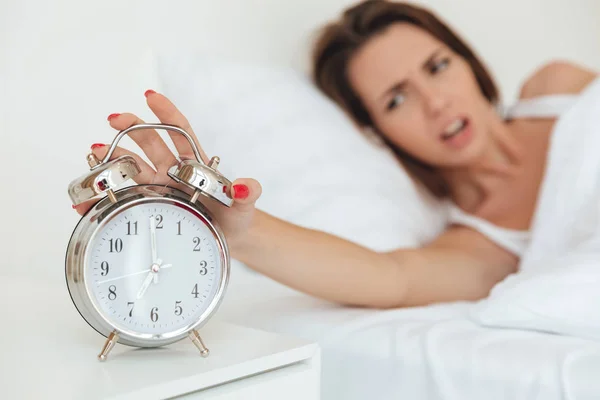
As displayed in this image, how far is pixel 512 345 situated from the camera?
2.79 feet

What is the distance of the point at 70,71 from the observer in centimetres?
120

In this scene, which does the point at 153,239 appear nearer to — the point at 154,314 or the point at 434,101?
the point at 154,314

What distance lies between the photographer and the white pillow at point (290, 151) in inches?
52.0

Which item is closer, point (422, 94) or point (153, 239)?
point (153, 239)

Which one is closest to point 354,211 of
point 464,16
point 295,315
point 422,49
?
point 295,315

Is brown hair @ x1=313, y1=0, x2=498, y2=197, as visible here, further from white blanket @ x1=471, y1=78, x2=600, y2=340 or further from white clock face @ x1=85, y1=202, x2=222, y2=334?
white clock face @ x1=85, y1=202, x2=222, y2=334

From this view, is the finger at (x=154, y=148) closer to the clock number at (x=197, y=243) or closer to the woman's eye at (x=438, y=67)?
→ the clock number at (x=197, y=243)

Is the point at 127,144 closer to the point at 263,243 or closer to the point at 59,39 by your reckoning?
the point at 263,243

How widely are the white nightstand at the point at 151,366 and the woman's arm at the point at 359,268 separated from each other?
6.1 inches

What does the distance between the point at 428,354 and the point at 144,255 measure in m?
0.41

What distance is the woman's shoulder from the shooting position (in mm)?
1727

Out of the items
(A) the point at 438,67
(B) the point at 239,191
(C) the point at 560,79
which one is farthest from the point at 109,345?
(C) the point at 560,79

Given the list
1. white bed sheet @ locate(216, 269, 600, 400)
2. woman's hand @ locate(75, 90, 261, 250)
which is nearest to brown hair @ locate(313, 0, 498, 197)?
white bed sheet @ locate(216, 269, 600, 400)

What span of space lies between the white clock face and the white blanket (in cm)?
47
